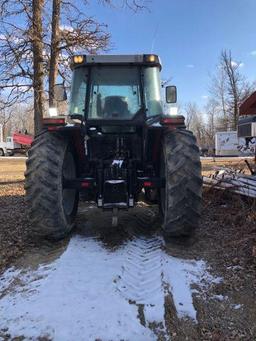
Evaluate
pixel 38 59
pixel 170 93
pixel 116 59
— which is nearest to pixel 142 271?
pixel 116 59

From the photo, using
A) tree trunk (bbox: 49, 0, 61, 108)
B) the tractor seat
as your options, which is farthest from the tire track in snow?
tree trunk (bbox: 49, 0, 61, 108)

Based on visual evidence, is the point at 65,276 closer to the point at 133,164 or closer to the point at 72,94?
the point at 133,164

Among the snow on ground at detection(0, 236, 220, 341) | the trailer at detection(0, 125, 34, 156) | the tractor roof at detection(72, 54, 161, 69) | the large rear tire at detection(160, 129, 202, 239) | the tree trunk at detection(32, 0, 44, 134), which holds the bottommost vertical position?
the snow on ground at detection(0, 236, 220, 341)

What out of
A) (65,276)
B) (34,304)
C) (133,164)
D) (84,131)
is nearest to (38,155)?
(84,131)

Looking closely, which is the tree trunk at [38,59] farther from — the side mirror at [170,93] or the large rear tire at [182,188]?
the large rear tire at [182,188]

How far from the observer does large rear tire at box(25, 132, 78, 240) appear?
233 inches

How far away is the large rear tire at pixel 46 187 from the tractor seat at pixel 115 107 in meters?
0.93

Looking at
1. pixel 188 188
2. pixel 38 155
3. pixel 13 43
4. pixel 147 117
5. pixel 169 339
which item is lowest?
pixel 169 339

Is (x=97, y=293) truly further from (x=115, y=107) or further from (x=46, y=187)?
(x=115, y=107)

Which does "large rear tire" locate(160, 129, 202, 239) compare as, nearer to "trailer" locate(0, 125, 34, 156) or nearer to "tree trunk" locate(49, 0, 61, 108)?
"tree trunk" locate(49, 0, 61, 108)

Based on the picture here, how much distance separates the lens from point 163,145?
6.23m

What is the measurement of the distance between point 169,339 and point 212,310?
2.15 ft

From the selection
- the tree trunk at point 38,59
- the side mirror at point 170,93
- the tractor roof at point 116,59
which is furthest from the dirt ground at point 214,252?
the tree trunk at point 38,59

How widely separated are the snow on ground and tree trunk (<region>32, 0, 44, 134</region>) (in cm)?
710
